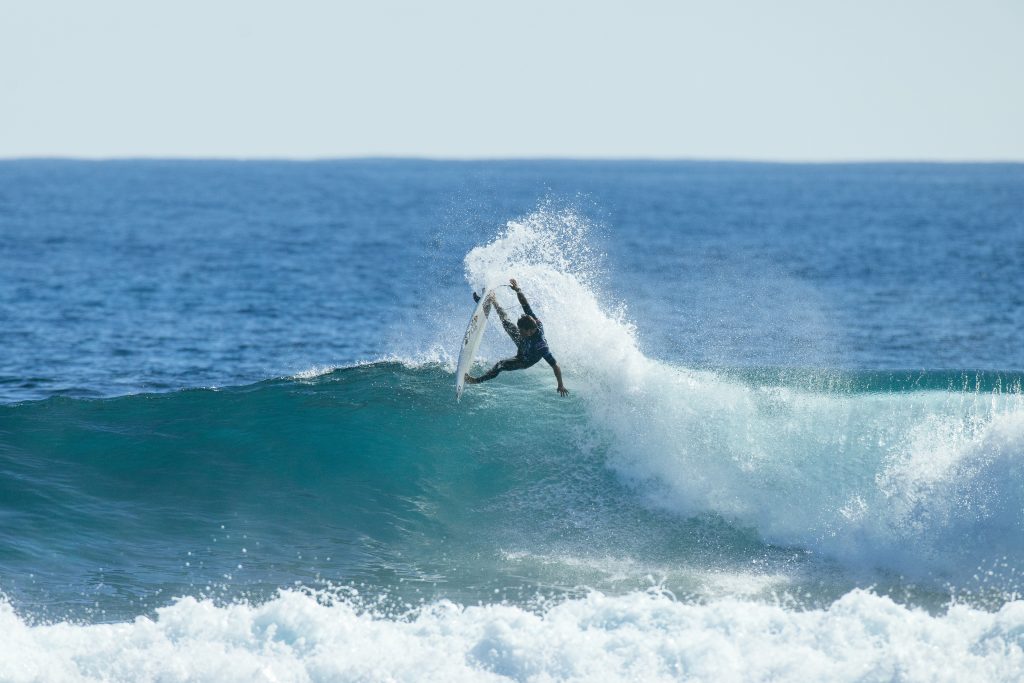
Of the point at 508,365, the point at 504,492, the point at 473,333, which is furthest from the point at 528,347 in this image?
the point at 504,492

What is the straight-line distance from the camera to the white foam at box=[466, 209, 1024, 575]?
548 inches

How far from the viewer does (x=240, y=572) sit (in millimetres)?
13250

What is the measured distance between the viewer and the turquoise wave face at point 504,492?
13.3 metres

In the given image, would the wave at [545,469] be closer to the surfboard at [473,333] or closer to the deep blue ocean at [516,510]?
the deep blue ocean at [516,510]

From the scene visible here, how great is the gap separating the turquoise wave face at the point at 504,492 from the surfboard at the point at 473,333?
4.15ft

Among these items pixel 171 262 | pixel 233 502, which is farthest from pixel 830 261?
pixel 233 502

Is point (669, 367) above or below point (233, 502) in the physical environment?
above

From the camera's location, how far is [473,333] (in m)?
16.6

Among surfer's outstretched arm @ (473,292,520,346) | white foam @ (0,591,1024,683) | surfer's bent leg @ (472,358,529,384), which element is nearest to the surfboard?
surfer's outstretched arm @ (473,292,520,346)

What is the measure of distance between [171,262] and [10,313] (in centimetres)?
1686

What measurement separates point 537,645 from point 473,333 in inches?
258

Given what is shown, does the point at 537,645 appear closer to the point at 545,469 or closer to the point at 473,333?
the point at 545,469

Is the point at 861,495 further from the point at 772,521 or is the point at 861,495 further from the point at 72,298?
the point at 72,298

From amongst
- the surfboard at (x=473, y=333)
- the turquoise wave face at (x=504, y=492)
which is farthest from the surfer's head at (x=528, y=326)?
the turquoise wave face at (x=504, y=492)
